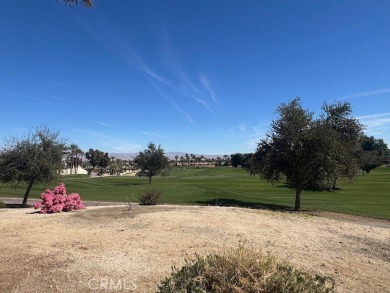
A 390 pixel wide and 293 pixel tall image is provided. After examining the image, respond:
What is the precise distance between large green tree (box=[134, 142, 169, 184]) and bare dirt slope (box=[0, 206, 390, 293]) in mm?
45006

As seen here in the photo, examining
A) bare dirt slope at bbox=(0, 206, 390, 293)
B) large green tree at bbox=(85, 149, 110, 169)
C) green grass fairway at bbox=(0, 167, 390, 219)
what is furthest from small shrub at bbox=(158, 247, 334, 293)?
large green tree at bbox=(85, 149, 110, 169)

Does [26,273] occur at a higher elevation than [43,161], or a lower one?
lower

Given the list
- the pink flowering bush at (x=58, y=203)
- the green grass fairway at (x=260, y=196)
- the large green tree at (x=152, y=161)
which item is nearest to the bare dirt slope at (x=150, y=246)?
the pink flowering bush at (x=58, y=203)

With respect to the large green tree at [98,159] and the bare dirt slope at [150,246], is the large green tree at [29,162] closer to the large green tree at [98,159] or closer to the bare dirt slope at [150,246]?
the bare dirt slope at [150,246]

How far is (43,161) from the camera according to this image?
2866 cm

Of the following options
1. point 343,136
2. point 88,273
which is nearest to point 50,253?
point 88,273

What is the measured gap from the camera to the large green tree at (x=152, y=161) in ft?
200

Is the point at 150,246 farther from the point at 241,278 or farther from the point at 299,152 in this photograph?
the point at 299,152

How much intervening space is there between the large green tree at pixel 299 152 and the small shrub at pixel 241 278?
22.2 meters

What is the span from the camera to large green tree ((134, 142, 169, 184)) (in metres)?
61.0

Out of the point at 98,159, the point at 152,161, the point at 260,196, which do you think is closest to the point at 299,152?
the point at 260,196

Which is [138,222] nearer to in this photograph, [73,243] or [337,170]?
[73,243]

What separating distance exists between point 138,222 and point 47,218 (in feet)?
13.8

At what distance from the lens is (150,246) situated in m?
9.82
